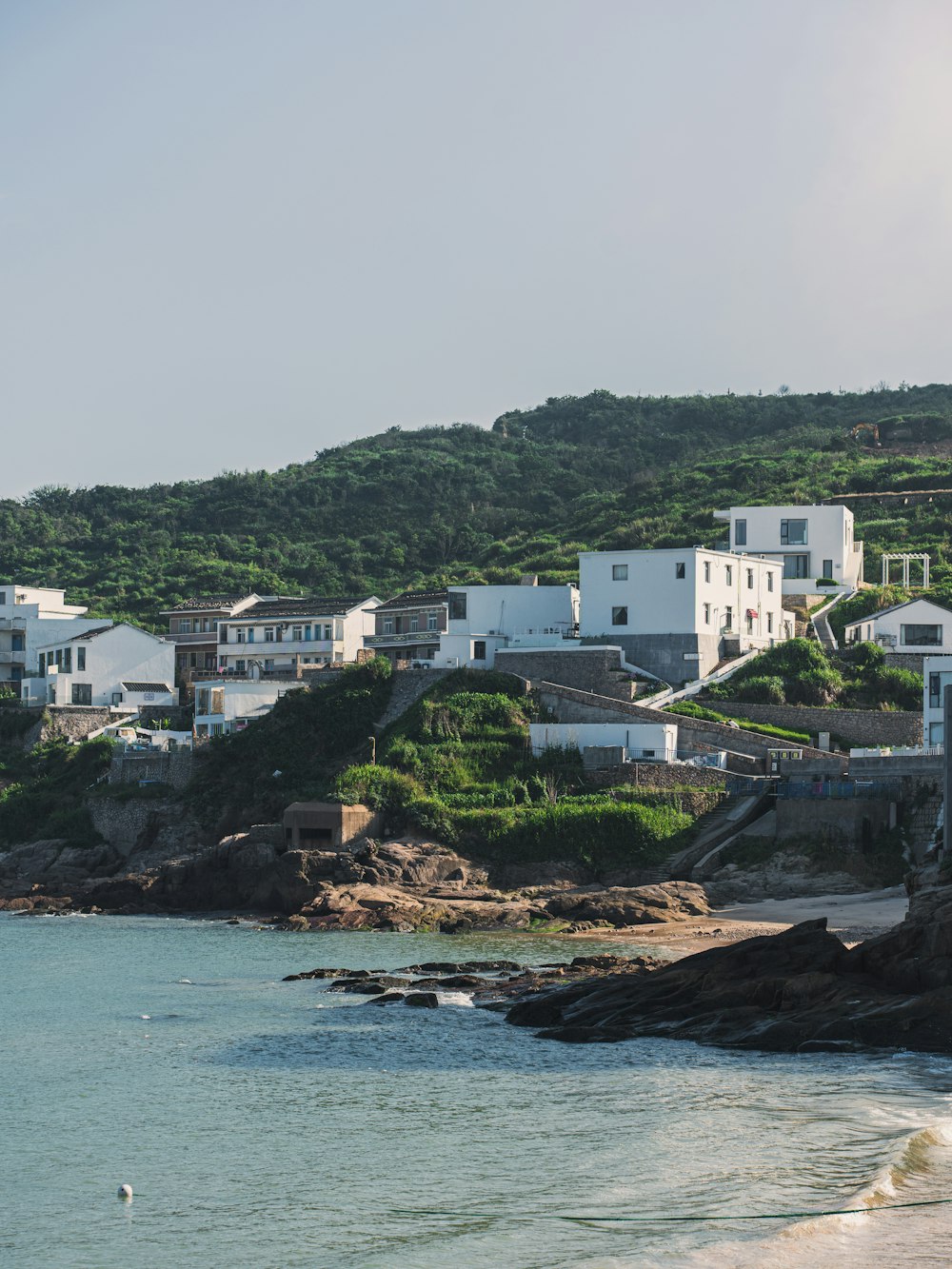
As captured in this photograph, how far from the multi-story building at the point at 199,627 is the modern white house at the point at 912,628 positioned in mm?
31023

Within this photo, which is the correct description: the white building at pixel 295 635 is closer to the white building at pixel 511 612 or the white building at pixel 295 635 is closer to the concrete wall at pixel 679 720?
the white building at pixel 511 612

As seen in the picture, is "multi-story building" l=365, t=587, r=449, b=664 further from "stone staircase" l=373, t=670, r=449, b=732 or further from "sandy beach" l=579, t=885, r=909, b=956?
"sandy beach" l=579, t=885, r=909, b=956

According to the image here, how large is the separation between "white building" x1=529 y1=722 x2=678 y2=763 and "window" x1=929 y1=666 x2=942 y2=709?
8676mm

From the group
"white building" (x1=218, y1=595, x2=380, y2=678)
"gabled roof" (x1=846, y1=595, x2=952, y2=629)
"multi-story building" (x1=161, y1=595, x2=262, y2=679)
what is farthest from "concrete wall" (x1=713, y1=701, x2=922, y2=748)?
"multi-story building" (x1=161, y1=595, x2=262, y2=679)

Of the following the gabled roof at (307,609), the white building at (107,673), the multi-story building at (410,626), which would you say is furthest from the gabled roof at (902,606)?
the white building at (107,673)

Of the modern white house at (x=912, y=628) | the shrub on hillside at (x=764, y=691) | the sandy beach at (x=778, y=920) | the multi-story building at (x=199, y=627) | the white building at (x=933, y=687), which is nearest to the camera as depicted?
the sandy beach at (x=778, y=920)

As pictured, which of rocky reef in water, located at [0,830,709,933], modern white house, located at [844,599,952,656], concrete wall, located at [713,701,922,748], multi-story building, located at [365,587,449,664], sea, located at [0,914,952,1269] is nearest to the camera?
sea, located at [0,914,952,1269]

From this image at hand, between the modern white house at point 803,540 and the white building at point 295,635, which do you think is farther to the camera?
the white building at point 295,635

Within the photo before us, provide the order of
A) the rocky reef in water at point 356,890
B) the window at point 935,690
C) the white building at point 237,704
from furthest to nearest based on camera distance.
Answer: the white building at point 237,704
the window at point 935,690
the rocky reef in water at point 356,890

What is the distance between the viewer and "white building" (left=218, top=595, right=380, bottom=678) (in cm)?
7644

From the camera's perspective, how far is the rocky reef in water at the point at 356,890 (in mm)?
49938

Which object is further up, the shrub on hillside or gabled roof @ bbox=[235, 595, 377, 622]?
gabled roof @ bbox=[235, 595, 377, 622]

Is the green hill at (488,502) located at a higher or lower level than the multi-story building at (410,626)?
higher

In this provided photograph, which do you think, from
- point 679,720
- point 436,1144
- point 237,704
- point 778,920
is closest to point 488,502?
point 237,704
